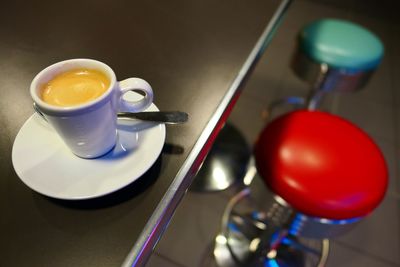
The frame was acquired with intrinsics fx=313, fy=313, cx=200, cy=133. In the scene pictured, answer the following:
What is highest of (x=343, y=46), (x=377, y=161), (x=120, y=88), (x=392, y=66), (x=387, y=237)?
(x=120, y=88)

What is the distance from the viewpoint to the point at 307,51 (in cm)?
113

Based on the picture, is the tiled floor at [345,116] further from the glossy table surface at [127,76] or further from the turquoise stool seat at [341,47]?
the glossy table surface at [127,76]

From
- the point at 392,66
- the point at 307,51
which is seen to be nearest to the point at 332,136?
the point at 307,51

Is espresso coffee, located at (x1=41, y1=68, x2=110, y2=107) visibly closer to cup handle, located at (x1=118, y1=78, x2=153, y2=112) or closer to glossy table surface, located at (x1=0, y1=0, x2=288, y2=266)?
cup handle, located at (x1=118, y1=78, x2=153, y2=112)

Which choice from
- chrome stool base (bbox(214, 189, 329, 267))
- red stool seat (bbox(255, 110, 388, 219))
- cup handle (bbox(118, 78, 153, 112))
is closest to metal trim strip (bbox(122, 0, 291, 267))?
cup handle (bbox(118, 78, 153, 112))

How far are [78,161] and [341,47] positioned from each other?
3.30 feet

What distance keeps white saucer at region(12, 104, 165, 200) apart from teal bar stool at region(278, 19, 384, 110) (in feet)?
2.77

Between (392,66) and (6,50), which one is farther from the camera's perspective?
(392,66)

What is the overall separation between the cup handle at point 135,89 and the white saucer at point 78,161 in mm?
28

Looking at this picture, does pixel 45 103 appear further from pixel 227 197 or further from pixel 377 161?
pixel 227 197

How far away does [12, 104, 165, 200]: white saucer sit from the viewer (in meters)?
0.41

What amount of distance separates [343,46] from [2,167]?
3.58ft

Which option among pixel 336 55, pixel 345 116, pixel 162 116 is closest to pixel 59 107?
pixel 162 116

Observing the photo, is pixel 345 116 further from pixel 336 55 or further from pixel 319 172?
pixel 319 172
